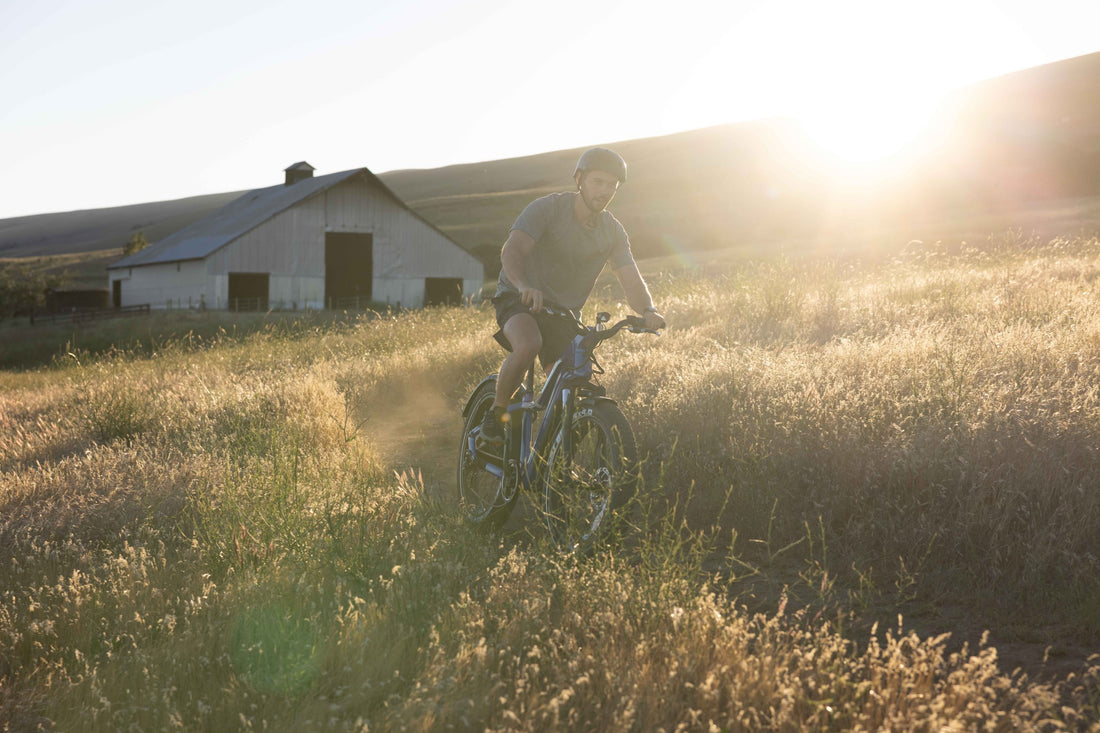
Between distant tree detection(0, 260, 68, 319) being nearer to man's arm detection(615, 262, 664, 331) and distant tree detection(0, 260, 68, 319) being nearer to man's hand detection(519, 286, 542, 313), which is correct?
man's arm detection(615, 262, 664, 331)

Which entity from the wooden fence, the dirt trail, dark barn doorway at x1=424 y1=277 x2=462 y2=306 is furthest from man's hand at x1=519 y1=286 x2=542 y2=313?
the wooden fence

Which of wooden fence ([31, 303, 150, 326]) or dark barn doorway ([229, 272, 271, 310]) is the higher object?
dark barn doorway ([229, 272, 271, 310])

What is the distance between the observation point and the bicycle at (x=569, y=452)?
441cm

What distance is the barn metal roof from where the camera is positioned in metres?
36.5

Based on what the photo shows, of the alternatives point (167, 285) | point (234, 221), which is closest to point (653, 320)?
point (167, 285)

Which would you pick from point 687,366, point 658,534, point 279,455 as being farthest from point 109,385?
point 658,534

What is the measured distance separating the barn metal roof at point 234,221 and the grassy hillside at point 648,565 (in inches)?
1178

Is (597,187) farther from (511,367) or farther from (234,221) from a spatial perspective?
(234,221)

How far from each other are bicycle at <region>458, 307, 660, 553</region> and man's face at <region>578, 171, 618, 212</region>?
731 millimetres

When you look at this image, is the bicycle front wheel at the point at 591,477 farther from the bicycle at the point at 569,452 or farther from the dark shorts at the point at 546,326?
the dark shorts at the point at 546,326

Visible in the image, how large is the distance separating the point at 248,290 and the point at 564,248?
3357cm

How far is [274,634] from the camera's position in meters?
3.47

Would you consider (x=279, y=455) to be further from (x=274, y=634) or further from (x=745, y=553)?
(x=745, y=553)

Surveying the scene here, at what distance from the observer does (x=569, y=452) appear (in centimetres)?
484
